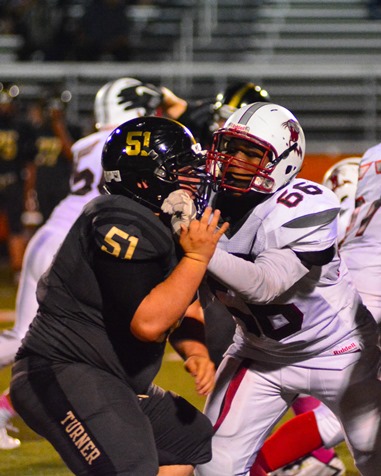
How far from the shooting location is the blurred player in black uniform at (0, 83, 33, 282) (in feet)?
36.8

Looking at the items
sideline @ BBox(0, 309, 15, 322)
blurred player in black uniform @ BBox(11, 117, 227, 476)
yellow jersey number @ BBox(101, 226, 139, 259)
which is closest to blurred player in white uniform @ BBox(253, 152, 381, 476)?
blurred player in black uniform @ BBox(11, 117, 227, 476)

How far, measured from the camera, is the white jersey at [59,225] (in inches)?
200

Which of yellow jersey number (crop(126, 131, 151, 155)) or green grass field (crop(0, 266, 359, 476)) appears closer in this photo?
yellow jersey number (crop(126, 131, 151, 155))

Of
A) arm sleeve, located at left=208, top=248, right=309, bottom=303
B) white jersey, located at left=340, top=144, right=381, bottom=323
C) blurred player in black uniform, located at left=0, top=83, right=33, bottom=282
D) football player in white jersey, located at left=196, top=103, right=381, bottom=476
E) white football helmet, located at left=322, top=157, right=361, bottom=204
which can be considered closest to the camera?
arm sleeve, located at left=208, top=248, right=309, bottom=303

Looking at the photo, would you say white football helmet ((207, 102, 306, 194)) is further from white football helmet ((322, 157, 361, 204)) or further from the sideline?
the sideline

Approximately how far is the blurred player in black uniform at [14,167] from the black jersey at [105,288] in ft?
26.4

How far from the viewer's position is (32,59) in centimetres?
1305

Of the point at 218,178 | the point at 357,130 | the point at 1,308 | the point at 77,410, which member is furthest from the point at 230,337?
the point at 357,130

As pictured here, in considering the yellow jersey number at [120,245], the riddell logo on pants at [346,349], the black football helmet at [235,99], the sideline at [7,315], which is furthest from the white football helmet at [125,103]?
the sideline at [7,315]

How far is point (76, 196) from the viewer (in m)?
5.30

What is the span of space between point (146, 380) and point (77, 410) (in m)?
0.27

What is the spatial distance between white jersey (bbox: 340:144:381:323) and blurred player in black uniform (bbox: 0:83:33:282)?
23.9 ft

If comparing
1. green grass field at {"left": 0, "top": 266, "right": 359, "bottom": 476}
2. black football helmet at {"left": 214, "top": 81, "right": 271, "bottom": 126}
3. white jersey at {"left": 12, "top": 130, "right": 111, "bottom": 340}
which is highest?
black football helmet at {"left": 214, "top": 81, "right": 271, "bottom": 126}

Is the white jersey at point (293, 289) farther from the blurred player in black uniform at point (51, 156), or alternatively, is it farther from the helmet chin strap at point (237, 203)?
the blurred player in black uniform at point (51, 156)
